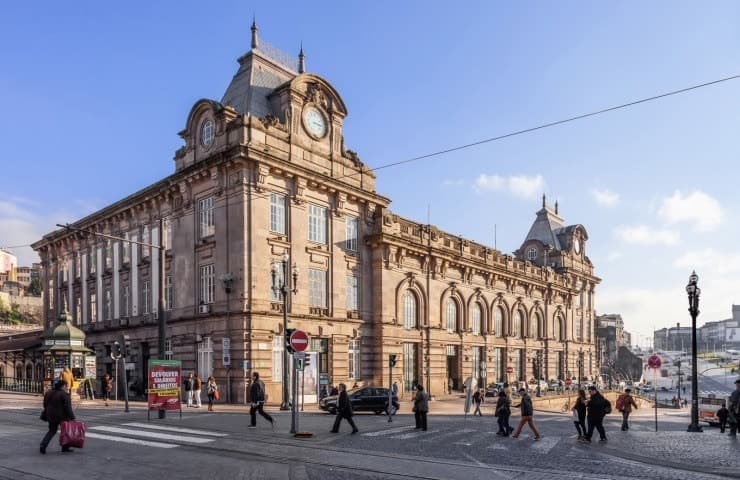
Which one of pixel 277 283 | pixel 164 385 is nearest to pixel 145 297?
pixel 277 283

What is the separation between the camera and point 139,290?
1614 inches

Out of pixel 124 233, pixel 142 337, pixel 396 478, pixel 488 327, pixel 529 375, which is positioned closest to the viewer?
pixel 396 478

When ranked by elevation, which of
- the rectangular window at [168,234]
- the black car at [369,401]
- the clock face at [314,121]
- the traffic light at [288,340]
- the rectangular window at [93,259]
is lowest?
the black car at [369,401]

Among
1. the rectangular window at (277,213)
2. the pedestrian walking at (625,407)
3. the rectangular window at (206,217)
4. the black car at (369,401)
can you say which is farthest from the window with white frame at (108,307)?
the pedestrian walking at (625,407)

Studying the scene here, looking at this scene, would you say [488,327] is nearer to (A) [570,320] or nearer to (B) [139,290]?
(A) [570,320]

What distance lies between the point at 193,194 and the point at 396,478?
91.9 ft

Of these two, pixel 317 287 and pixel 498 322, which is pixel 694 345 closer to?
pixel 317 287

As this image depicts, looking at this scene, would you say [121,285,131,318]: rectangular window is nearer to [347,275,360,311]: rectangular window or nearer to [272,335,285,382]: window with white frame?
[272,335,285,382]: window with white frame

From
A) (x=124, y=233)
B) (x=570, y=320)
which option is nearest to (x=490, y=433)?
(x=124, y=233)

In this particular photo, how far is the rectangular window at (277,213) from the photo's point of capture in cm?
3425

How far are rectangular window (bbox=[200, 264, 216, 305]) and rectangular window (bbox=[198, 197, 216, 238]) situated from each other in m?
1.98

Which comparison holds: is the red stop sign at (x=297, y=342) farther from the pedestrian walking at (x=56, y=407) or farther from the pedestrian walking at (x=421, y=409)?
the pedestrian walking at (x=56, y=407)

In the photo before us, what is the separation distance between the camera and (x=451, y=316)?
164ft

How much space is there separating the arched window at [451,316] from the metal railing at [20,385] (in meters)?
29.9
